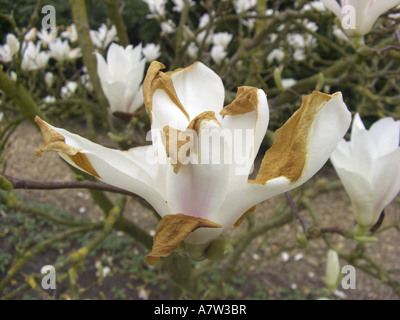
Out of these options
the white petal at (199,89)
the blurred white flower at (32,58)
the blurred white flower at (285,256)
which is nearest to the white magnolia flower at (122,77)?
the white petal at (199,89)

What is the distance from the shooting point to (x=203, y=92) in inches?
19.1

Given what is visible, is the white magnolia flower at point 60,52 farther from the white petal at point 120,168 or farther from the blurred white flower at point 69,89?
the white petal at point 120,168

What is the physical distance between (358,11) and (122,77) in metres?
0.55

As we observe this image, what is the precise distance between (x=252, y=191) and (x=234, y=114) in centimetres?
9

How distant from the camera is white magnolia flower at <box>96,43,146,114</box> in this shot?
0.92 m

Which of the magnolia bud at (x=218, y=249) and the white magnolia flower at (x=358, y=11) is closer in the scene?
the magnolia bud at (x=218, y=249)

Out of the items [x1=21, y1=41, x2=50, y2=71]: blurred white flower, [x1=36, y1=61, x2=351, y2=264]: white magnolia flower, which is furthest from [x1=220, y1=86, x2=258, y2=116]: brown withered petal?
[x1=21, y1=41, x2=50, y2=71]: blurred white flower

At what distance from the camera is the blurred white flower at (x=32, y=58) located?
1.78 metres

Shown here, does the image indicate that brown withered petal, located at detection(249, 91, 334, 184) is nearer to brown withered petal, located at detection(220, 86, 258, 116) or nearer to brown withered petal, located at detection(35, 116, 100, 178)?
brown withered petal, located at detection(220, 86, 258, 116)

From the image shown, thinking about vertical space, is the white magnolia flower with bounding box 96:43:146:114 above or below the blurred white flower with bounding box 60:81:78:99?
below

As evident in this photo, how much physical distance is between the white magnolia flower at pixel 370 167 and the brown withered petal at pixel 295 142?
24 centimetres

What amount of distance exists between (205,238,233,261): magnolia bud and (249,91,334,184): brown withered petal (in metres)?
0.11

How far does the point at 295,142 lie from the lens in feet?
1.28
